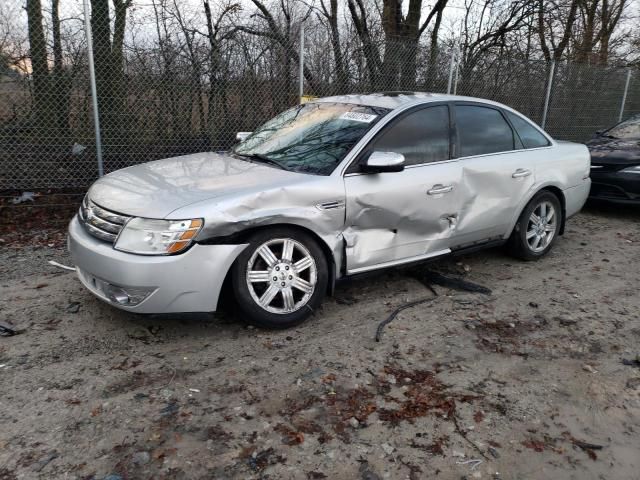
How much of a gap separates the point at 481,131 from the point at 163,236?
302cm

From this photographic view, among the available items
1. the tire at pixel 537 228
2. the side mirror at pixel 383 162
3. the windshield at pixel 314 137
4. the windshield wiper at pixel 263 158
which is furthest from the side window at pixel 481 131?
the windshield wiper at pixel 263 158

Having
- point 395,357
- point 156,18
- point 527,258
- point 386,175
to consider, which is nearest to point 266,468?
point 395,357

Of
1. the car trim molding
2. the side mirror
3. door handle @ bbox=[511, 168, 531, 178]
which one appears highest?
the side mirror

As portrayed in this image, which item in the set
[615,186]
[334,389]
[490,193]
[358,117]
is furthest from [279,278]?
[615,186]

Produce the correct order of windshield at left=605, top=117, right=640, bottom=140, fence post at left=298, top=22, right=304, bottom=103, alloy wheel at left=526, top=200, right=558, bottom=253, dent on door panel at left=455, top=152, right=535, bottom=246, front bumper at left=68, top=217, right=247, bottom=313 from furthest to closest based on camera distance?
windshield at left=605, top=117, right=640, bottom=140 → fence post at left=298, top=22, right=304, bottom=103 → alloy wheel at left=526, top=200, right=558, bottom=253 → dent on door panel at left=455, top=152, right=535, bottom=246 → front bumper at left=68, top=217, right=247, bottom=313

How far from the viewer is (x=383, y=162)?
12.2 feet

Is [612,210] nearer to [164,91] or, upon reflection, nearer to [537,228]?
[537,228]

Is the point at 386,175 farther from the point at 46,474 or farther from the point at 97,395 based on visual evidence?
the point at 46,474

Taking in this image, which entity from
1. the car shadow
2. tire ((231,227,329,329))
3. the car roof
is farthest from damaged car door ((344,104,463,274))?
the car shadow

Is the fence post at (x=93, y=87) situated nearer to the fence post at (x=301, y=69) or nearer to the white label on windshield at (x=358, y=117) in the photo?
the fence post at (x=301, y=69)

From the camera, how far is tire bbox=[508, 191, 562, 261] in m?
5.07

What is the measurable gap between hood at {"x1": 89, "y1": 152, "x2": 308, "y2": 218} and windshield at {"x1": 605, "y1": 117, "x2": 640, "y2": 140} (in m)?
6.47

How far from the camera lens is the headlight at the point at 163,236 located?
3.16 meters

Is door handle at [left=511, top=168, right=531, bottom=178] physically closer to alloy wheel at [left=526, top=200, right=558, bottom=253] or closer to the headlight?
alloy wheel at [left=526, top=200, right=558, bottom=253]
